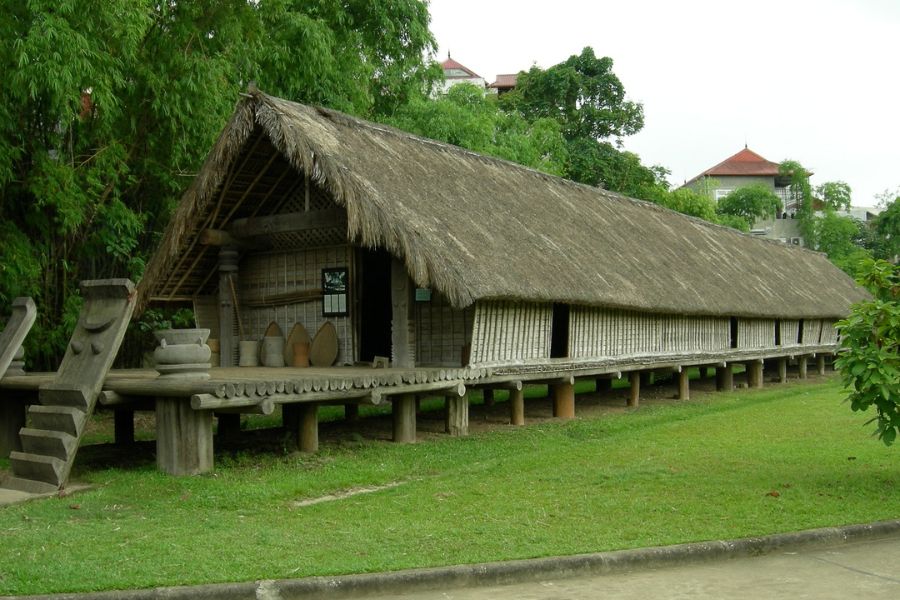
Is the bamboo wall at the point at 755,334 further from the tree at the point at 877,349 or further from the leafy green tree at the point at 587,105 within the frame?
the leafy green tree at the point at 587,105

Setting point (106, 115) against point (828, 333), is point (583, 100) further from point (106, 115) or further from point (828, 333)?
point (106, 115)

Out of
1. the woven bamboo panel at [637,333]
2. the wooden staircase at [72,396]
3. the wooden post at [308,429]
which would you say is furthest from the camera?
the woven bamboo panel at [637,333]

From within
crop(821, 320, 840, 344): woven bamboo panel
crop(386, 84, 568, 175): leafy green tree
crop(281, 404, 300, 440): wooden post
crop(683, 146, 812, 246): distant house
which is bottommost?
Result: crop(281, 404, 300, 440): wooden post

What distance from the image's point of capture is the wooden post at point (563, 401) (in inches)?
587

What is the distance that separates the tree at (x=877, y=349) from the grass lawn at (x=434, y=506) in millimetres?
758

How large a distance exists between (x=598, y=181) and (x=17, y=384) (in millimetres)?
30935

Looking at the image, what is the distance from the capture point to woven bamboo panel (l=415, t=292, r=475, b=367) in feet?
40.7

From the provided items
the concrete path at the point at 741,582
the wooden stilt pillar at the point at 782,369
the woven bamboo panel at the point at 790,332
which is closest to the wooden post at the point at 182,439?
the concrete path at the point at 741,582

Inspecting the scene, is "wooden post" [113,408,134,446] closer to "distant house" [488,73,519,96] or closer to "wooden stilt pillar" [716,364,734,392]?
"wooden stilt pillar" [716,364,734,392]

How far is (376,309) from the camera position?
14797 mm

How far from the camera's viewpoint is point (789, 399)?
59.2ft

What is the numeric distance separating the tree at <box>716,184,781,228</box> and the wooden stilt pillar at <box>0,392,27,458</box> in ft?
150

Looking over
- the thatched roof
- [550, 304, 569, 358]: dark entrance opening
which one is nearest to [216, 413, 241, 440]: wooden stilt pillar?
the thatched roof

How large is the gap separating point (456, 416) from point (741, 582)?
718cm
